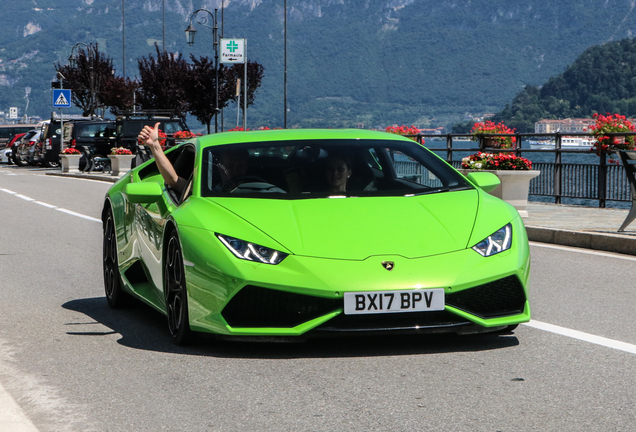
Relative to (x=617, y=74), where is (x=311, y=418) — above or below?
below

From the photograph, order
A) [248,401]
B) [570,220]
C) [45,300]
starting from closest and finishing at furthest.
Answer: [248,401] < [45,300] < [570,220]

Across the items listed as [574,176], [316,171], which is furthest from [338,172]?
[574,176]

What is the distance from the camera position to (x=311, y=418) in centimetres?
436

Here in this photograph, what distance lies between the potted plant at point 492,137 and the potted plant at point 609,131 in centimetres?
284

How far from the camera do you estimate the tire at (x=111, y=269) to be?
7.43m

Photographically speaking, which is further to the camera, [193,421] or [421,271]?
[421,271]

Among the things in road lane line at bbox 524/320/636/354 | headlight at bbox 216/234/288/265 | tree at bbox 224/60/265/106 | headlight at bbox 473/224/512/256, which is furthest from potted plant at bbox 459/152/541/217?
tree at bbox 224/60/265/106

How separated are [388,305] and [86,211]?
1366cm

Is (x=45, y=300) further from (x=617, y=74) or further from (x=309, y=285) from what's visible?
(x=617, y=74)

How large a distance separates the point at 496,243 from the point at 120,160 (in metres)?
29.2

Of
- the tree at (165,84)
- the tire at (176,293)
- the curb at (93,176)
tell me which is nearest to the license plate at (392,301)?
the tire at (176,293)

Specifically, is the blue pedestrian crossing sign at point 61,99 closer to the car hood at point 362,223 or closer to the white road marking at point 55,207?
the white road marking at point 55,207

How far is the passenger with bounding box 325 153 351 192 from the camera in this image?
6.44 m

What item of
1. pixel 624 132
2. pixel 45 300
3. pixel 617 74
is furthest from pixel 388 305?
pixel 617 74
